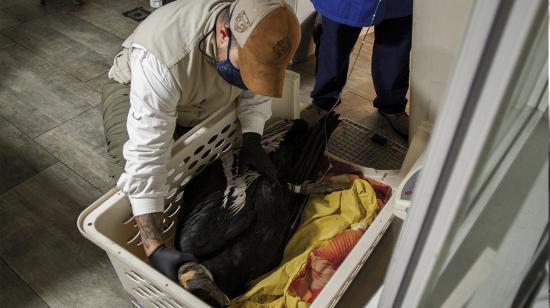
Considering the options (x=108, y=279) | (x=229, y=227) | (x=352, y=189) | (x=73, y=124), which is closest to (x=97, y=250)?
(x=108, y=279)

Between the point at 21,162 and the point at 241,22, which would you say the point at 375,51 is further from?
the point at 21,162

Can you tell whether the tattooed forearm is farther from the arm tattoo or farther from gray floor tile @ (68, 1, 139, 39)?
gray floor tile @ (68, 1, 139, 39)

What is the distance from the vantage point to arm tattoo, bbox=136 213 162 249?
979 millimetres

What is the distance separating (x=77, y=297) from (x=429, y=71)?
1164mm

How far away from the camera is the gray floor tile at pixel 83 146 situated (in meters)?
1.52

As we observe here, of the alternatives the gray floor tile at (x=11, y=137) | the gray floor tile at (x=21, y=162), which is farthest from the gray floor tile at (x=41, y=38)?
the gray floor tile at (x=21, y=162)

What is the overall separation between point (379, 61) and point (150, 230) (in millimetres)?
1009

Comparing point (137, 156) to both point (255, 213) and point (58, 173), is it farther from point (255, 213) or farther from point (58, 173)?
point (58, 173)

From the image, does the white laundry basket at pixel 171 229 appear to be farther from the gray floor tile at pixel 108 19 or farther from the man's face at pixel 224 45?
the gray floor tile at pixel 108 19

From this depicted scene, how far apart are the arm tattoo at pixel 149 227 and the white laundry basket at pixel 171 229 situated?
0.15ft

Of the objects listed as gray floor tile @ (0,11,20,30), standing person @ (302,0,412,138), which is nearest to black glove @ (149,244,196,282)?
standing person @ (302,0,412,138)

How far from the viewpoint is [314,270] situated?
1.07 meters

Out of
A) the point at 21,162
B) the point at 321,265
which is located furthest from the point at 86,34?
the point at 321,265

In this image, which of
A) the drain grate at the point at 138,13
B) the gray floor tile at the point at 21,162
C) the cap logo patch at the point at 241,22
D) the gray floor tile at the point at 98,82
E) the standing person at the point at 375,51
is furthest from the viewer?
the drain grate at the point at 138,13
